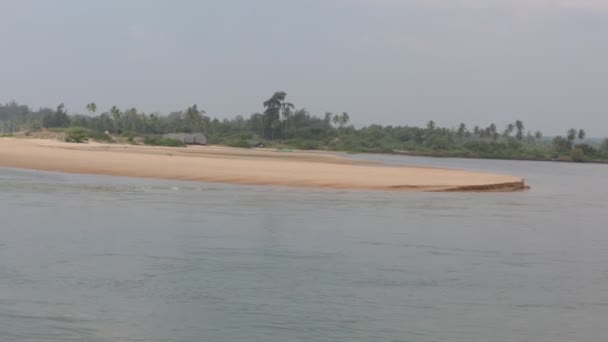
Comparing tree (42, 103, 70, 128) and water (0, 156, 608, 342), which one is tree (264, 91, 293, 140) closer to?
tree (42, 103, 70, 128)

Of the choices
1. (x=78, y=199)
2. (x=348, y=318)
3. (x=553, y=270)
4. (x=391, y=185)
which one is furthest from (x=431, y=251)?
(x=391, y=185)

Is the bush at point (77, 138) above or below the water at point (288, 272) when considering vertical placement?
above

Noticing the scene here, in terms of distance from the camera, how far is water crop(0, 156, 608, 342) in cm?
1032

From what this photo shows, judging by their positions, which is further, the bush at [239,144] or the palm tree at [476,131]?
the palm tree at [476,131]

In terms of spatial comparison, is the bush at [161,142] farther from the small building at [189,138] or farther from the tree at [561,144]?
the tree at [561,144]

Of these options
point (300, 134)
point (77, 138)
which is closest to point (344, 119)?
point (300, 134)

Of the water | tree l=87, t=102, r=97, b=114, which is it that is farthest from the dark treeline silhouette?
the water

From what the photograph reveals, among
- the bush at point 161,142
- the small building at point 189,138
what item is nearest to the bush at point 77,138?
the bush at point 161,142

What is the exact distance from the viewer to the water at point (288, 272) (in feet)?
33.9

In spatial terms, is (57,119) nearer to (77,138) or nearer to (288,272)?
(77,138)

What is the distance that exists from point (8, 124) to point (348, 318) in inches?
7059

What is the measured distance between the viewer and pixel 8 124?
177 metres

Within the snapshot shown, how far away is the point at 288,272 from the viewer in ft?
45.5

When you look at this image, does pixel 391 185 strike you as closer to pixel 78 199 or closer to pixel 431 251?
pixel 78 199
